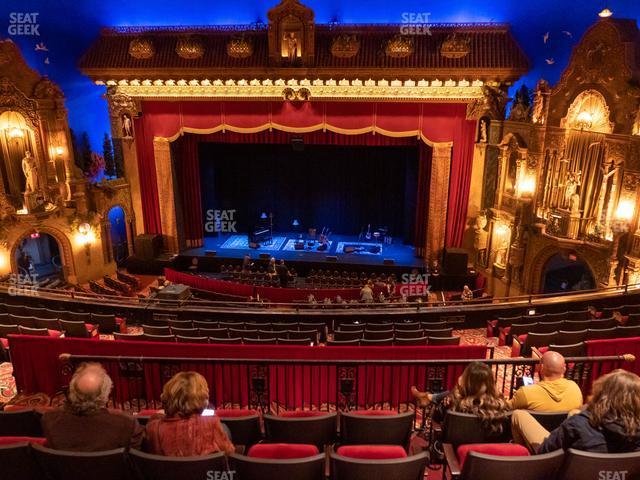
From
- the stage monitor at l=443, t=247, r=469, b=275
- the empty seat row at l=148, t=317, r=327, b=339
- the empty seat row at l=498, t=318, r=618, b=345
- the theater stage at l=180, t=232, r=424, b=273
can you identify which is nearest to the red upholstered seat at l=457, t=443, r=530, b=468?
the empty seat row at l=498, t=318, r=618, b=345

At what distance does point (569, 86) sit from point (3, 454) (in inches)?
535

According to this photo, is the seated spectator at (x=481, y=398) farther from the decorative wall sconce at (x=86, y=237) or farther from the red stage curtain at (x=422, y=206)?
the decorative wall sconce at (x=86, y=237)

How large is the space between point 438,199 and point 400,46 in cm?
511

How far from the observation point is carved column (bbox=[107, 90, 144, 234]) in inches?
688

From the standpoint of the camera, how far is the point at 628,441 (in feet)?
11.1

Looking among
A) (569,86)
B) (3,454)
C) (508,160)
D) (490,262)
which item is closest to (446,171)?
(508,160)

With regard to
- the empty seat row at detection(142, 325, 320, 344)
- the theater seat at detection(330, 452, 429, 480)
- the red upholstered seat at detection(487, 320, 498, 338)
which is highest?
the theater seat at detection(330, 452, 429, 480)

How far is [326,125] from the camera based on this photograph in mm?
16922

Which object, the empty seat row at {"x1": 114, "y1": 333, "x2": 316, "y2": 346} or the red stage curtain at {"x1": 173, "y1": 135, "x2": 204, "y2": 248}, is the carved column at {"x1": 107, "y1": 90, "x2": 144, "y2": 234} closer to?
the red stage curtain at {"x1": 173, "y1": 135, "x2": 204, "y2": 248}

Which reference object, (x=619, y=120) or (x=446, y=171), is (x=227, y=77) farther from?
(x=619, y=120)

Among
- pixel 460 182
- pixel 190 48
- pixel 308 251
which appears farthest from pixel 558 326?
pixel 190 48

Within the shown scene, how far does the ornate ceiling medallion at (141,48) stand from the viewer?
16.3 metres

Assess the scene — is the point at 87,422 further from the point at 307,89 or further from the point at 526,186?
the point at 307,89

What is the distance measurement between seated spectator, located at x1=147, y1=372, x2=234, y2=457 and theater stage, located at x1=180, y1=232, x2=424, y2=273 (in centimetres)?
1425
